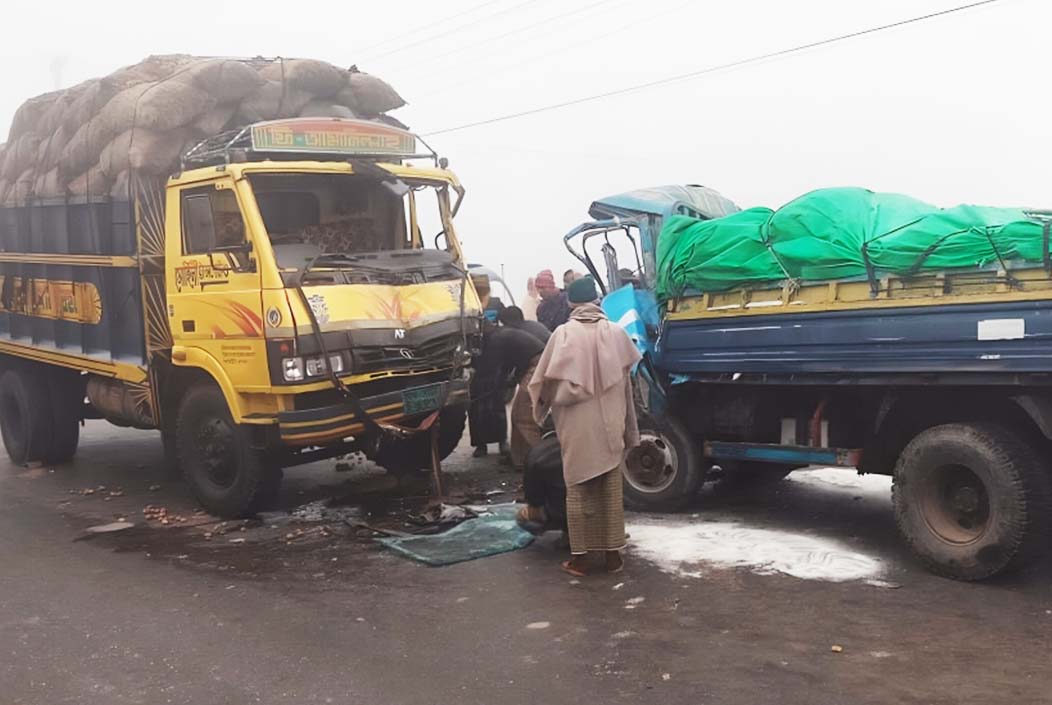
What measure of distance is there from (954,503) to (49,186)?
25.6 ft

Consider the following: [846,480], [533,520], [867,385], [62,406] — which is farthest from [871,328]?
[62,406]

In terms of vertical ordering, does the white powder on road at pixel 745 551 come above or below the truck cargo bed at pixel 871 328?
below

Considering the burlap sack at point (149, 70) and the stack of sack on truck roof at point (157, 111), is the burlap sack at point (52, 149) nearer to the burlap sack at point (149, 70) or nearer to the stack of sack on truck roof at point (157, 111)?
the stack of sack on truck roof at point (157, 111)

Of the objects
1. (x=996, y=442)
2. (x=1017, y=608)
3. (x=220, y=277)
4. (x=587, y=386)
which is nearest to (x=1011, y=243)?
(x=996, y=442)

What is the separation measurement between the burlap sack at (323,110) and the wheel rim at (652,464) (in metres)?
3.68

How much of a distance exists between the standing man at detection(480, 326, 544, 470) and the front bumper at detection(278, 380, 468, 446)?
869 mm

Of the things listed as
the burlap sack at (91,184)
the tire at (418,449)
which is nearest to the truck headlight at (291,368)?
the tire at (418,449)

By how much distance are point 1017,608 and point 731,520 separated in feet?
7.05

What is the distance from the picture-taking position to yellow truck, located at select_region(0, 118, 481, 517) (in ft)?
21.9

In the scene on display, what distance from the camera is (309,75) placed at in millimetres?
8258

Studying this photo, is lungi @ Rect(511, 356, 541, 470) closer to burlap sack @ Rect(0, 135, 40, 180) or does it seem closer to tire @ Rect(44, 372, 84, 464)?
tire @ Rect(44, 372, 84, 464)

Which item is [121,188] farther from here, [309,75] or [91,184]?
[309,75]

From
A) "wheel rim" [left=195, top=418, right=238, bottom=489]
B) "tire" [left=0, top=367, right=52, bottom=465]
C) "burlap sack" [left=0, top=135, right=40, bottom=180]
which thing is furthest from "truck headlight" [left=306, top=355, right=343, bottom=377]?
"burlap sack" [left=0, top=135, right=40, bottom=180]

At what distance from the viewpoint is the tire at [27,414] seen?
A: 31.4 ft
